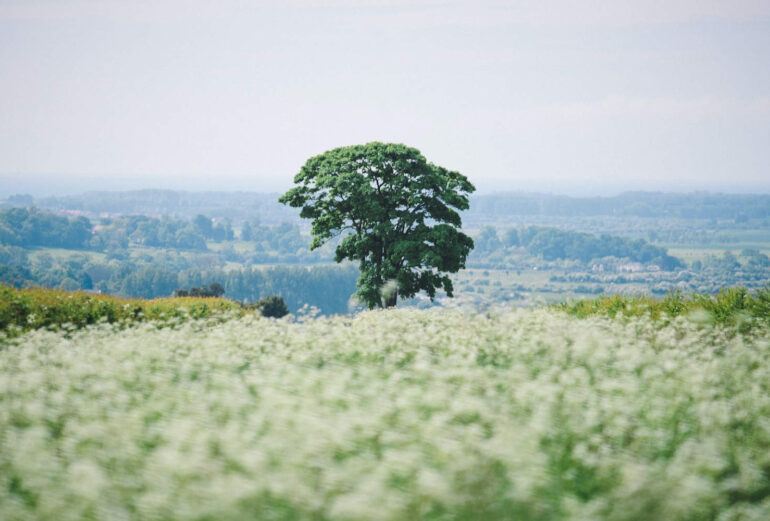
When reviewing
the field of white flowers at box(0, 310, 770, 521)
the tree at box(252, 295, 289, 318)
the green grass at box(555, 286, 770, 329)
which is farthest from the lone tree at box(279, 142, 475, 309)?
the tree at box(252, 295, 289, 318)

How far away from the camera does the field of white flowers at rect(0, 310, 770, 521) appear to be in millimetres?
5172

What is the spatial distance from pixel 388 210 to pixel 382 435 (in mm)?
20215

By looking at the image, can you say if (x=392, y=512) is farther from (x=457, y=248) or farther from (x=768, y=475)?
(x=457, y=248)

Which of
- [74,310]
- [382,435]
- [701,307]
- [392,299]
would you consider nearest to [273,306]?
[392,299]

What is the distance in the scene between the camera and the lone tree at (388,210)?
25016 millimetres

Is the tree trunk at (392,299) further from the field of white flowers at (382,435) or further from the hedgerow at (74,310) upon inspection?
the field of white flowers at (382,435)

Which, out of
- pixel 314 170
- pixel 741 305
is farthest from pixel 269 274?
pixel 741 305

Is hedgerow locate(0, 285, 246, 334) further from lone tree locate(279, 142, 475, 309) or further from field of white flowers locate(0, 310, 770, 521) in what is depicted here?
lone tree locate(279, 142, 475, 309)

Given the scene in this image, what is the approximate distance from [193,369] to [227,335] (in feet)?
7.56

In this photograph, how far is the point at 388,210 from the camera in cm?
2598

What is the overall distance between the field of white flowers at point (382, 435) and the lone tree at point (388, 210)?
14.3 metres

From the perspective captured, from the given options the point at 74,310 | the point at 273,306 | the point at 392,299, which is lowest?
the point at 273,306

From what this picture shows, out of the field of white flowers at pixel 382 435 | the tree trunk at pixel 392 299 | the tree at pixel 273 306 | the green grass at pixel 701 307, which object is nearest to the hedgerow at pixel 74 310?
the field of white flowers at pixel 382 435

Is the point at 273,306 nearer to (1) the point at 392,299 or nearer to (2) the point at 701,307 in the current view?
(1) the point at 392,299
